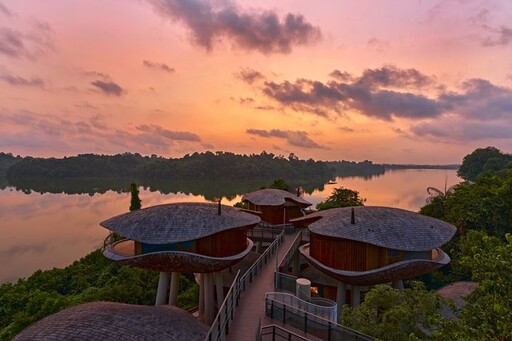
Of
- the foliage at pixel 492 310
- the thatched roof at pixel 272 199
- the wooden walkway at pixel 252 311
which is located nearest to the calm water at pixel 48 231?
the thatched roof at pixel 272 199

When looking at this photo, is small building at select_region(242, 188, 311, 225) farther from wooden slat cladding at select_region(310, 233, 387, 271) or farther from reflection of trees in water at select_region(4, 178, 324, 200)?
reflection of trees in water at select_region(4, 178, 324, 200)

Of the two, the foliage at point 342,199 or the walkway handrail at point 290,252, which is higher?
the foliage at point 342,199

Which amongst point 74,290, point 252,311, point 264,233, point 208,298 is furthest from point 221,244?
point 74,290

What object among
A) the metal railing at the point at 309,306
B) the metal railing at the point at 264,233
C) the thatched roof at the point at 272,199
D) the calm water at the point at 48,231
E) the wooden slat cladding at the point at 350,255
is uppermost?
the thatched roof at the point at 272,199

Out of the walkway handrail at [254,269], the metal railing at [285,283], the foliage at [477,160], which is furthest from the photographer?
the foliage at [477,160]

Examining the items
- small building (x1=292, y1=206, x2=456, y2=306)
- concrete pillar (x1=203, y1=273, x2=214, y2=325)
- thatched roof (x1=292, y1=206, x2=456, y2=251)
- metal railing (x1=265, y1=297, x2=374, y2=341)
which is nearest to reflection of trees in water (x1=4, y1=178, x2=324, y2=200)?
concrete pillar (x1=203, y1=273, x2=214, y2=325)

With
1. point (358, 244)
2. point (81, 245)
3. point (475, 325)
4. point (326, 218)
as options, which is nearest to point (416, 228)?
point (358, 244)

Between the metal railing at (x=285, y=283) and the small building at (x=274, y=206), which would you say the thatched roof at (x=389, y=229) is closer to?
the metal railing at (x=285, y=283)
